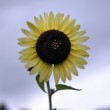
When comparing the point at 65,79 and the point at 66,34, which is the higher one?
the point at 66,34

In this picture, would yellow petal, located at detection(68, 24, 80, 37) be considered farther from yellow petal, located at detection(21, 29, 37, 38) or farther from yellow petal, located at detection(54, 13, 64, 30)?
yellow petal, located at detection(21, 29, 37, 38)

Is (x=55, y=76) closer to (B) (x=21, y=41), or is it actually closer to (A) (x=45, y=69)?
(A) (x=45, y=69)

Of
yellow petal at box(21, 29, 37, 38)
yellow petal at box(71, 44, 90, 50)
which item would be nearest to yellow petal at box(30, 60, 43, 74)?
yellow petal at box(21, 29, 37, 38)

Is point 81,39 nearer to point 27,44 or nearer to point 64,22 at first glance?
point 64,22

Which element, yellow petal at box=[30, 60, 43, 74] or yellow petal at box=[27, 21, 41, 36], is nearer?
yellow petal at box=[30, 60, 43, 74]

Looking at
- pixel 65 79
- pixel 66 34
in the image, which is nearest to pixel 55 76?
pixel 65 79

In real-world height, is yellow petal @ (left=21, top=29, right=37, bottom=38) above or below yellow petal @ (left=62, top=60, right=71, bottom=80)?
above

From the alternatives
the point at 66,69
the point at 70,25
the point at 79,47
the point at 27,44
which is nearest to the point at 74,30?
the point at 70,25

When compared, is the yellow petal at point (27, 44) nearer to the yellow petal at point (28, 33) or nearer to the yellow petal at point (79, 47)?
the yellow petal at point (28, 33)
